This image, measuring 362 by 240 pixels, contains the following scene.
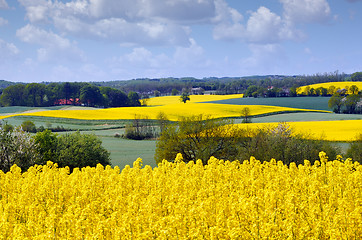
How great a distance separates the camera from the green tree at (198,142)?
4034 centimetres

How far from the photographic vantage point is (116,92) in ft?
509

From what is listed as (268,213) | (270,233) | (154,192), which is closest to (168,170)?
(154,192)

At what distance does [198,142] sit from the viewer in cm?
4150

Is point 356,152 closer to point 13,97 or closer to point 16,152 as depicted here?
point 16,152

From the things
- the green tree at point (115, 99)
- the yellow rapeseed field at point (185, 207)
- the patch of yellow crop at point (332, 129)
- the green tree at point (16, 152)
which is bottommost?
the patch of yellow crop at point (332, 129)

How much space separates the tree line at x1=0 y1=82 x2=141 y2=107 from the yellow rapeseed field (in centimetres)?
12791

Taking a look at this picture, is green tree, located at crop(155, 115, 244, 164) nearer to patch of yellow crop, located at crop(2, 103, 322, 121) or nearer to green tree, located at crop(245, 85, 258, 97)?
patch of yellow crop, located at crop(2, 103, 322, 121)

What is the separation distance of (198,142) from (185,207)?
94.1 ft

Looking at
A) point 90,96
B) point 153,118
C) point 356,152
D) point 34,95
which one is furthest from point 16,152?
point 34,95

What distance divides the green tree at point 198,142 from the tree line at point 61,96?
108m

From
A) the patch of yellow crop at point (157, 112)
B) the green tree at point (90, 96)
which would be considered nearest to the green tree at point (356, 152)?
the patch of yellow crop at point (157, 112)

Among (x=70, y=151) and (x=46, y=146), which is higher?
(x=46, y=146)

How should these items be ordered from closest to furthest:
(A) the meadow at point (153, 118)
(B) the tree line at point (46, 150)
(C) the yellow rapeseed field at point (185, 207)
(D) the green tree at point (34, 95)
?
(C) the yellow rapeseed field at point (185, 207) < (B) the tree line at point (46, 150) < (A) the meadow at point (153, 118) < (D) the green tree at point (34, 95)

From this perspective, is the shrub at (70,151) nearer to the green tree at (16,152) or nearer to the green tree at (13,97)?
the green tree at (16,152)
